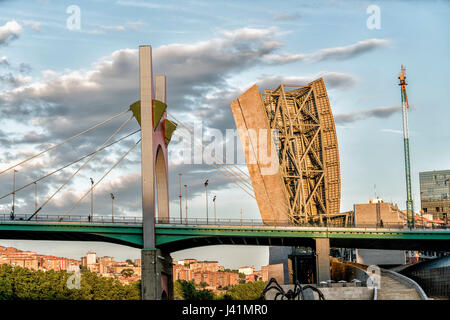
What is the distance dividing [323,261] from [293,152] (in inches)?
1494

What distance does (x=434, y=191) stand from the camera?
185 m

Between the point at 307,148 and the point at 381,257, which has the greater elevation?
the point at 307,148

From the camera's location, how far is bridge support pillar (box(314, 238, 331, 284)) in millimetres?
78750

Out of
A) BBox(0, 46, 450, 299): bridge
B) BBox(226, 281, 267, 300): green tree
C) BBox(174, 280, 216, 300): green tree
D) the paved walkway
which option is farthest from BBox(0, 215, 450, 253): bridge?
BBox(226, 281, 267, 300): green tree

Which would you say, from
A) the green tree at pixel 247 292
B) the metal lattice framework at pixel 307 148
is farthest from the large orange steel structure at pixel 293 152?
the green tree at pixel 247 292

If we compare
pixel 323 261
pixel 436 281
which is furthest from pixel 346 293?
pixel 323 261

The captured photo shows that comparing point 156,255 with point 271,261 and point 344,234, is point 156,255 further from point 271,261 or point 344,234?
Result: point 271,261

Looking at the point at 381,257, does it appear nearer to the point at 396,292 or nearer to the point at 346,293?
the point at 396,292

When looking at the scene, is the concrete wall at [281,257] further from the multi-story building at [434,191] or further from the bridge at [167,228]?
the multi-story building at [434,191]

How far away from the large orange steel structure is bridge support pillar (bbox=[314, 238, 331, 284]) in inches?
1135

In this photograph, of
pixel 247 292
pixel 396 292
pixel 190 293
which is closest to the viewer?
pixel 396 292

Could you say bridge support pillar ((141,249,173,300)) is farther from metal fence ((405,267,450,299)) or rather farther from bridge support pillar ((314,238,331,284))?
metal fence ((405,267,450,299))

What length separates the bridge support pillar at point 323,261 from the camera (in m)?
78.8

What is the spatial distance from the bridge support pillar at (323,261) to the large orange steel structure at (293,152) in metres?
28.8
